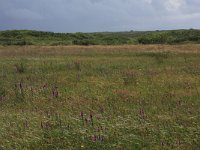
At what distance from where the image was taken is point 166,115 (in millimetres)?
8898

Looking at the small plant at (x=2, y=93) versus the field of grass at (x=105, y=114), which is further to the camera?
the small plant at (x=2, y=93)

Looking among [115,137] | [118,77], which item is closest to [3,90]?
[118,77]

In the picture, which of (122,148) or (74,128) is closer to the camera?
(122,148)

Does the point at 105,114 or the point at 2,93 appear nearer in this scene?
the point at 105,114

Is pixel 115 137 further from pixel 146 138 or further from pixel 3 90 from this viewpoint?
pixel 3 90

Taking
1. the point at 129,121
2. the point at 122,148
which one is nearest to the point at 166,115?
the point at 129,121

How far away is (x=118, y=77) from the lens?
1714 cm

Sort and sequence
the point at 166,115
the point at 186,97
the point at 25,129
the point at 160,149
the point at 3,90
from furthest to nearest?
the point at 3,90 → the point at 186,97 → the point at 166,115 → the point at 25,129 → the point at 160,149

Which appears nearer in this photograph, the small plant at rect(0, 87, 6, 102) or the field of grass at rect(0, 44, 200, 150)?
the field of grass at rect(0, 44, 200, 150)

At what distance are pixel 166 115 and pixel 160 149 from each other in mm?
2237

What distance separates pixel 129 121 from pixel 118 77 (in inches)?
356

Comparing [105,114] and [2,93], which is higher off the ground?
[105,114]

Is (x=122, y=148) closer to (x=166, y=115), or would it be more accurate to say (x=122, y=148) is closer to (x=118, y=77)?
(x=166, y=115)

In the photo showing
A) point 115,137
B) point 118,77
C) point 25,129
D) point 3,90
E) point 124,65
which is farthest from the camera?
point 124,65
